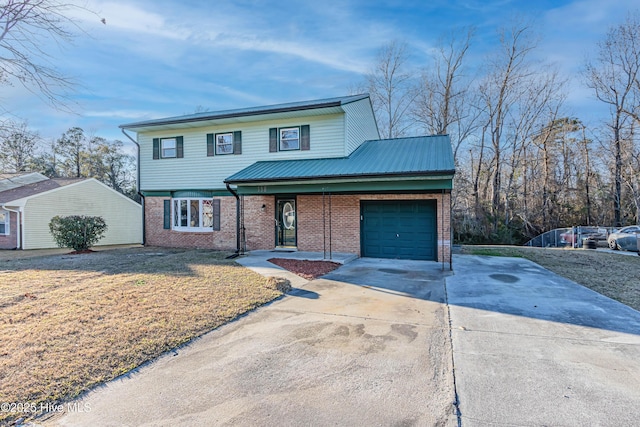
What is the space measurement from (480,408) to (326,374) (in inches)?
56.5

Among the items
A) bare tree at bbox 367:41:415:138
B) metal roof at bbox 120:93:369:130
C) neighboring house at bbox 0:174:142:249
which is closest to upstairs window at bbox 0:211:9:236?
neighboring house at bbox 0:174:142:249

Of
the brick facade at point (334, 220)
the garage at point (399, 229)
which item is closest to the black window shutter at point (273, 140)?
the brick facade at point (334, 220)

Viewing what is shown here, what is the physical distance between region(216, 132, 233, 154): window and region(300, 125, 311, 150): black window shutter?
340cm

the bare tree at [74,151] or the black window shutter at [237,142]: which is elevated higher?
the bare tree at [74,151]

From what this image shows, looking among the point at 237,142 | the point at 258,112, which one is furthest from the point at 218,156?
the point at 258,112

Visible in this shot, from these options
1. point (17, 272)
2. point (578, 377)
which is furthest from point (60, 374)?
point (17, 272)

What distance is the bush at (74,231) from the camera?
13266 mm

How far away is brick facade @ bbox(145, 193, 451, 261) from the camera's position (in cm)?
1142

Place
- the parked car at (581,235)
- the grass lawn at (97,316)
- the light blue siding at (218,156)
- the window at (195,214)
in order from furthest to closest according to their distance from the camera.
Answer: the parked car at (581,235), the window at (195,214), the light blue siding at (218,156), the grass lawn at (97,316)

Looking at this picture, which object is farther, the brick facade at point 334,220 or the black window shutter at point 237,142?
the black window shutter at point 237,142

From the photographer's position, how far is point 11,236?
17.4 m

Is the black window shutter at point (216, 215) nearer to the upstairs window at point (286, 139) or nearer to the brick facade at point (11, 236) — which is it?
the upstairs window at point (286, 139)

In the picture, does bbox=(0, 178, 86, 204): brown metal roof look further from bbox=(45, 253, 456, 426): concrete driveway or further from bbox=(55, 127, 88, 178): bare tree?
bbox=(45, 253, 456, 426): concrete driveway

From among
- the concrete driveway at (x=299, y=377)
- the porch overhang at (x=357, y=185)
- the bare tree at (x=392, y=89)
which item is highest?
the bare tree at (x=392, y=89)
